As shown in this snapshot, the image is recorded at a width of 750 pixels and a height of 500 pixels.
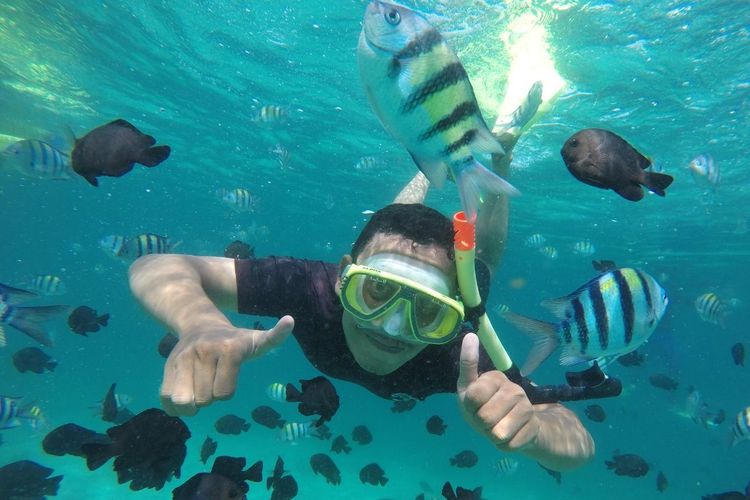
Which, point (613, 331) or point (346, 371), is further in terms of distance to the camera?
point (346, 371)

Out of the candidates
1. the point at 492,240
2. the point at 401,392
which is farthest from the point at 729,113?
the point at 401,392

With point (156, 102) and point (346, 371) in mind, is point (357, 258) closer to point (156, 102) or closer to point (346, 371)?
point (346, 371)

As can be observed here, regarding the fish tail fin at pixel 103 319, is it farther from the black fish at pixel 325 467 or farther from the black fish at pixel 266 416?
the black fish at pixel 325 467

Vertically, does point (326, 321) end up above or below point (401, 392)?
above

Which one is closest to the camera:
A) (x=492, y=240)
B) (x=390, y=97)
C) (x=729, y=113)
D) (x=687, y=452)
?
(x=390, y=97)

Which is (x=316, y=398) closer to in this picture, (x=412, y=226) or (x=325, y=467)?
(x=412, y=226)

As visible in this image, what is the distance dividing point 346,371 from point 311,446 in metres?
22.2

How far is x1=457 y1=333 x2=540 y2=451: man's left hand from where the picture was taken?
2430 millimetres

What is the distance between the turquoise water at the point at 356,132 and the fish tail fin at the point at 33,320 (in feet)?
2.65

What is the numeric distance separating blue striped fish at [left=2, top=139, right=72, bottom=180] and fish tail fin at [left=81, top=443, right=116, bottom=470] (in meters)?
3.73

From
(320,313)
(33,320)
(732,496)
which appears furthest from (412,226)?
(33,320)

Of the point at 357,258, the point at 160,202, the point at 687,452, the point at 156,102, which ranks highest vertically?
the point at 357,258

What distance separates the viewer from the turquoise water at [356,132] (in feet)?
44.9

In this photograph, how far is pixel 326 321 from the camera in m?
4.62
